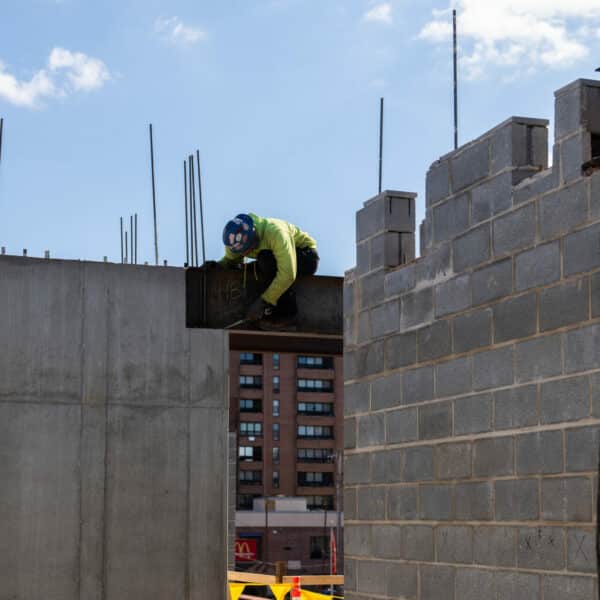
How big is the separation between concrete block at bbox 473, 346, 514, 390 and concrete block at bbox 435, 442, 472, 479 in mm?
512

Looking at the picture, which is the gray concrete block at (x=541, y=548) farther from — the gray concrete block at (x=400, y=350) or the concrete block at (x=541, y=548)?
the gray concrete block at (x=400, y=350)

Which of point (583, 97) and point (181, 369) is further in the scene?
point (181, 369)

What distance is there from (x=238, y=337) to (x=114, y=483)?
2941 mm

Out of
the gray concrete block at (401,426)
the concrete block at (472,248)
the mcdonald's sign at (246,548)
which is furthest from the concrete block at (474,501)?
the mcdonald's sign at (246,548)

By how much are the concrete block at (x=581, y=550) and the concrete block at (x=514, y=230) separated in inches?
80.3

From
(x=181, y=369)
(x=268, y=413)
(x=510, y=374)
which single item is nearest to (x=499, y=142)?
(x=510, y=374)

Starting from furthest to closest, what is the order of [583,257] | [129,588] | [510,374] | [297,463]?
[297,463], [129,588], [510,374], [583,257]

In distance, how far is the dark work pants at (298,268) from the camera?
58.2ft

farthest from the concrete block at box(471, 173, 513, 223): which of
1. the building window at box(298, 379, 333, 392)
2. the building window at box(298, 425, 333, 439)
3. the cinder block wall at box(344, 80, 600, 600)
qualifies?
the building window at box(298, 379, 333, 392)

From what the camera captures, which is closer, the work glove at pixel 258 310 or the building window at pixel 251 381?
the work glove at pixel 258 310

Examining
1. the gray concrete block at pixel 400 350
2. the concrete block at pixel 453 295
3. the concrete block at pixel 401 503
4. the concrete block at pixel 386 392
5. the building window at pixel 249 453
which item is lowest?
the building window at pixel 249 453

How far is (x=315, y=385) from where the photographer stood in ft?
398

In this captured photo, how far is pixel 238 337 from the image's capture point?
62.0 feet

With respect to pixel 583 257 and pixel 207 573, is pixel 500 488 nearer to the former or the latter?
pixel 583 257
